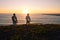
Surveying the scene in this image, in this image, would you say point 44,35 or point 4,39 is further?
point 44,35

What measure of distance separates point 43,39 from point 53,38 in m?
0.89

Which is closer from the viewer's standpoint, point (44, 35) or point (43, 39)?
point (43, 39)

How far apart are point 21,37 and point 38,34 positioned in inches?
71.6

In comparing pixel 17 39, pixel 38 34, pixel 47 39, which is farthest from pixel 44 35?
pixel 17 39

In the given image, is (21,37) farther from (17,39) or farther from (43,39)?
(43,39)

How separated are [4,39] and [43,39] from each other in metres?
2.82

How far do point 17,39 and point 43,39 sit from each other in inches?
74.5

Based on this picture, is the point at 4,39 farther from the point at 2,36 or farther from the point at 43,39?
the point at 43,39

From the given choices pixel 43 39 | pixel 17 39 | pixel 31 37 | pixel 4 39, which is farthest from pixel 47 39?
pixel 4 39

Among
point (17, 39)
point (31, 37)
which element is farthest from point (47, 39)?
point (17, 39)

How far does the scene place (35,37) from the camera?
13.5 m

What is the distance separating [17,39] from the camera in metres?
12.7

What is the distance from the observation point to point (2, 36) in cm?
1397

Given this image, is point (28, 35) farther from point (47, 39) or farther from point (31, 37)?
point (47, 39)
